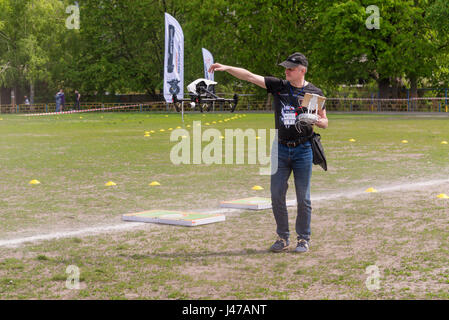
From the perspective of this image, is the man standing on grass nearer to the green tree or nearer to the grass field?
the grass field

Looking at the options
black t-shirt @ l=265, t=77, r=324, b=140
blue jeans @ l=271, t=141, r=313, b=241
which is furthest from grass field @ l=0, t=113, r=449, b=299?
black t-shirt @ l=265, t=77, r=324, b=140

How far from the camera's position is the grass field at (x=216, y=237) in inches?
239

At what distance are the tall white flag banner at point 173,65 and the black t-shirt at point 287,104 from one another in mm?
25984

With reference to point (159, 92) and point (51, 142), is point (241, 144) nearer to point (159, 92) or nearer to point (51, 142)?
point (51, 142)

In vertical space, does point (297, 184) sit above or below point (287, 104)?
below

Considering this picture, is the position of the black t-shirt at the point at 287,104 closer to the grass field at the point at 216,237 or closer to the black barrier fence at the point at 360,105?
the grass field at the point at 216,237

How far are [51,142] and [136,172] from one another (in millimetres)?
9946

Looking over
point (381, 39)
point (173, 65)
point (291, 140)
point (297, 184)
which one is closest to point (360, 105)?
point (381, 39)

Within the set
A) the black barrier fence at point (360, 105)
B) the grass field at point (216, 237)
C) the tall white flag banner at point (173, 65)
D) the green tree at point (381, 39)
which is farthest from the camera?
the black barrier fence at point (360, 105)

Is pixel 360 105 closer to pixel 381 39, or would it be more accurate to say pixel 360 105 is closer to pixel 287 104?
pixel 381 39

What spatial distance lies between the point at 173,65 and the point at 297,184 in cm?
2666

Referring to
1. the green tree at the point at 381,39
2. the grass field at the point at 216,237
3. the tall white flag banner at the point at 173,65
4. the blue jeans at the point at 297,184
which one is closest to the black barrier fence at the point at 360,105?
the green tree at the point at 381,39

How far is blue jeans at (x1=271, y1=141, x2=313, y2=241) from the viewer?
7.53m

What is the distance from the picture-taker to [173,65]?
33719mm
